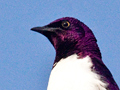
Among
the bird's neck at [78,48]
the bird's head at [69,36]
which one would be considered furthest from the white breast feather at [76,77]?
the bird's head at [69,36]

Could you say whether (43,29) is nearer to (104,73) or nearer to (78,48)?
(78,48)

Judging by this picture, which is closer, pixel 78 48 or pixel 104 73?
pixel 104 73

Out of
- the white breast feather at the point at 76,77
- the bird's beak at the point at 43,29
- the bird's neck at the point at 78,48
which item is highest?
the bird's beak at the point at 43,29

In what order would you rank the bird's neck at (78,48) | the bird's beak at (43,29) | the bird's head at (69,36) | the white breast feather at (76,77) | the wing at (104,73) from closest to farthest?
the white breast feather at (76,77) → the wing at (104,73) → the bird's neck at (78,48) → the bird's head at (69,36) → the bird's beak at (43,29)

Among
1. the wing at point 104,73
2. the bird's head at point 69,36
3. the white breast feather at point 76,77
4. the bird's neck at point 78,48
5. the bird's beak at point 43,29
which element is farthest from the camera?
the bird's beak at point 43,29

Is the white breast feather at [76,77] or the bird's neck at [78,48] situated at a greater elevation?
the bird's neck at [78,48]

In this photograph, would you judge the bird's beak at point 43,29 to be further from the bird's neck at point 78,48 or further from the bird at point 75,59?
the bird's neck at point 78,48

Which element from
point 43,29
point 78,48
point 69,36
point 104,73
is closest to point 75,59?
point 78,48

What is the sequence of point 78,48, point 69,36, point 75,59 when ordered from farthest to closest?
point 69,36 < point 78,48 < point 75,59

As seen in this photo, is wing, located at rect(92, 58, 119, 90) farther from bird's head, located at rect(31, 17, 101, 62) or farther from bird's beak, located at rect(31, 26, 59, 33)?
bird's beak, located at rect(31, 26, 59, 33)
